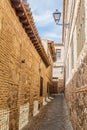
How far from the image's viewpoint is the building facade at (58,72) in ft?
129

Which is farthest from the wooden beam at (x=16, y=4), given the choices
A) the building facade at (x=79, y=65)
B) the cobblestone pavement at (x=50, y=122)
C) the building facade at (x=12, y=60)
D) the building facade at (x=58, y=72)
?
the building facade at (x=58, y=72)

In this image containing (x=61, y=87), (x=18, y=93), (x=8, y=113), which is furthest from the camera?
(x=61, y=87)

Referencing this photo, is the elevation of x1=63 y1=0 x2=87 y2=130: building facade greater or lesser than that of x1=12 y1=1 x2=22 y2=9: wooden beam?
lesser

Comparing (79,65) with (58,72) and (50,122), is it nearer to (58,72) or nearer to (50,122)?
(50,122)

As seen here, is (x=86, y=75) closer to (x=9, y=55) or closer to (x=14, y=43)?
(x=9, y=55)

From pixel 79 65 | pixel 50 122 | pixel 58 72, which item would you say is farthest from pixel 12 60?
pixel 58 72

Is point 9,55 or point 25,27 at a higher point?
point 25,27

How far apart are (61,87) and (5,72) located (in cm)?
3284

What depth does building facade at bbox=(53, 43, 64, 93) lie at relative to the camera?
129 feet

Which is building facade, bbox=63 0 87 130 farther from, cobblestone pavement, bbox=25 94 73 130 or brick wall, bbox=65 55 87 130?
cobblestone pavement, bbox=25 94 73 130

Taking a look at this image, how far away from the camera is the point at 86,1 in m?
4.68

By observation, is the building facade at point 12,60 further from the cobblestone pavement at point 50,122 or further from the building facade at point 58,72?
the building facade at point 58,72

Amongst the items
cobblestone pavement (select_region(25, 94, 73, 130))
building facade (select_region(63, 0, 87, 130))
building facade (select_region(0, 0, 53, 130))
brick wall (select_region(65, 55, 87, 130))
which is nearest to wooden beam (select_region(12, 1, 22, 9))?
building facade (select_region(0, 0, 53, 130))

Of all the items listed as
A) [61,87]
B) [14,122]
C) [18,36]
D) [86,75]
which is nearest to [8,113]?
[14,122]
